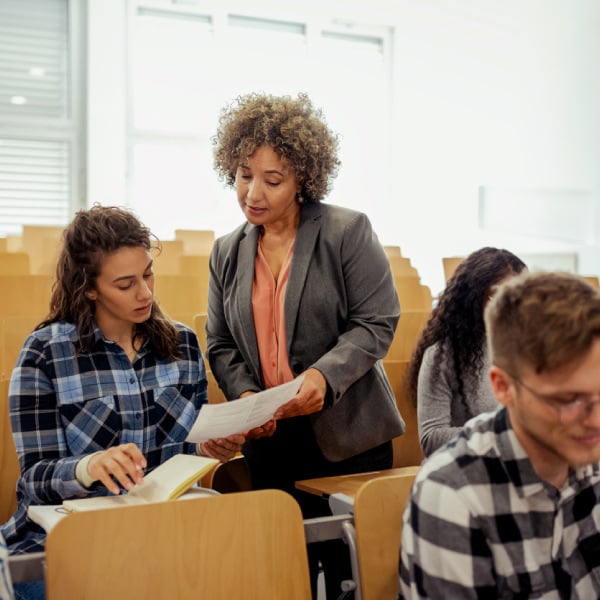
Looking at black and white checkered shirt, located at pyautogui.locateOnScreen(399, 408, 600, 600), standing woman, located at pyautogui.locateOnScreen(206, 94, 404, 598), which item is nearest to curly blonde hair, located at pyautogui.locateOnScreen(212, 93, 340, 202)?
standing woman, located at pyautogui.locateOnScreen(206, 94, 404, 598)

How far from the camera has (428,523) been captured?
1.13 meters

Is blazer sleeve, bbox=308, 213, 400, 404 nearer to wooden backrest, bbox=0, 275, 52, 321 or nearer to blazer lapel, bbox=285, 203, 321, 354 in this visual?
blazer lapel, bbox=285, 203, 321, 354

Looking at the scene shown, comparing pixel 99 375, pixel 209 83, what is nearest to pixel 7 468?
pixel 99 375

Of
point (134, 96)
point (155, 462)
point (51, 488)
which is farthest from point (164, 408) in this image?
point (134, 96)

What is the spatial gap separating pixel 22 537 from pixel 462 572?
898mm

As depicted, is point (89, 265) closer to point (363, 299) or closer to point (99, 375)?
point (99, 375)

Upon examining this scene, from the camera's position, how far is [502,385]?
3.68ft

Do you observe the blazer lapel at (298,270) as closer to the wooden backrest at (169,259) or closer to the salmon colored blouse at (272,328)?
the salmon colored blouse at (272,328)

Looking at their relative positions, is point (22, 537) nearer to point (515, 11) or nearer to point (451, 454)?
point (451, 454)

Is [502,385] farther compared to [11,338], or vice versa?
[11,338]

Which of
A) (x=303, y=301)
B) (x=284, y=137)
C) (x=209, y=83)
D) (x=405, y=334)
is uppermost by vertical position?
(x=209, y=83)

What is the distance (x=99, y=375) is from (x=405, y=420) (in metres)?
1.08

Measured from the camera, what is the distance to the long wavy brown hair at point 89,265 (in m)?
1.71

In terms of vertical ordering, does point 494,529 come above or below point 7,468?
above
